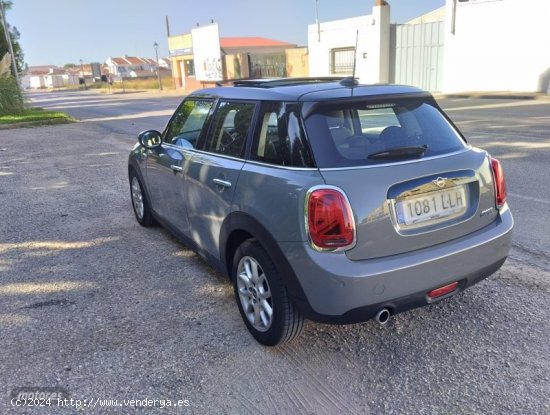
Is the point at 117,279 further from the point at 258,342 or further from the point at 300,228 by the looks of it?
the point at 300,228

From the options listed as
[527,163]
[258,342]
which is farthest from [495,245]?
[527,163]

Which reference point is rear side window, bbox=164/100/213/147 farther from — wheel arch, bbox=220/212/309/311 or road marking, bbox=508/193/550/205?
road marking, bbox=508/193/550/205

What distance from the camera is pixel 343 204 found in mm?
2443

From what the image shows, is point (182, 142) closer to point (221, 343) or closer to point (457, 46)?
point (221, 343)

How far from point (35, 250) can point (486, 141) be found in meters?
8.34

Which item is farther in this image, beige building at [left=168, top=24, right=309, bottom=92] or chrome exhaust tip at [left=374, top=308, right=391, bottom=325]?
beige building at [left=168, top=24, right=309, bottom=92]

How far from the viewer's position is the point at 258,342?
3051mm

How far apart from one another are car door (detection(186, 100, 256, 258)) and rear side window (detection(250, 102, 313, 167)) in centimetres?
14

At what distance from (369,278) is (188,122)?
241 centimetres

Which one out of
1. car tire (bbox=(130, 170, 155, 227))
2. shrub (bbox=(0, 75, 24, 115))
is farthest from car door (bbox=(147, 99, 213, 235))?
shrub (bbox=(0, 75, 24, 115))

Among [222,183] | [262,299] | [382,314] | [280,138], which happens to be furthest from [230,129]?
[382,314]

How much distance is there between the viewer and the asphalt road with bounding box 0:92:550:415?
254 cm

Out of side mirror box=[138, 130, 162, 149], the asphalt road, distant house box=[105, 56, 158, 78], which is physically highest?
distant house box=[105, 56, 158, 78]

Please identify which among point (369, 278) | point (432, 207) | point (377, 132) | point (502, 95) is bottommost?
point (502, 95)
